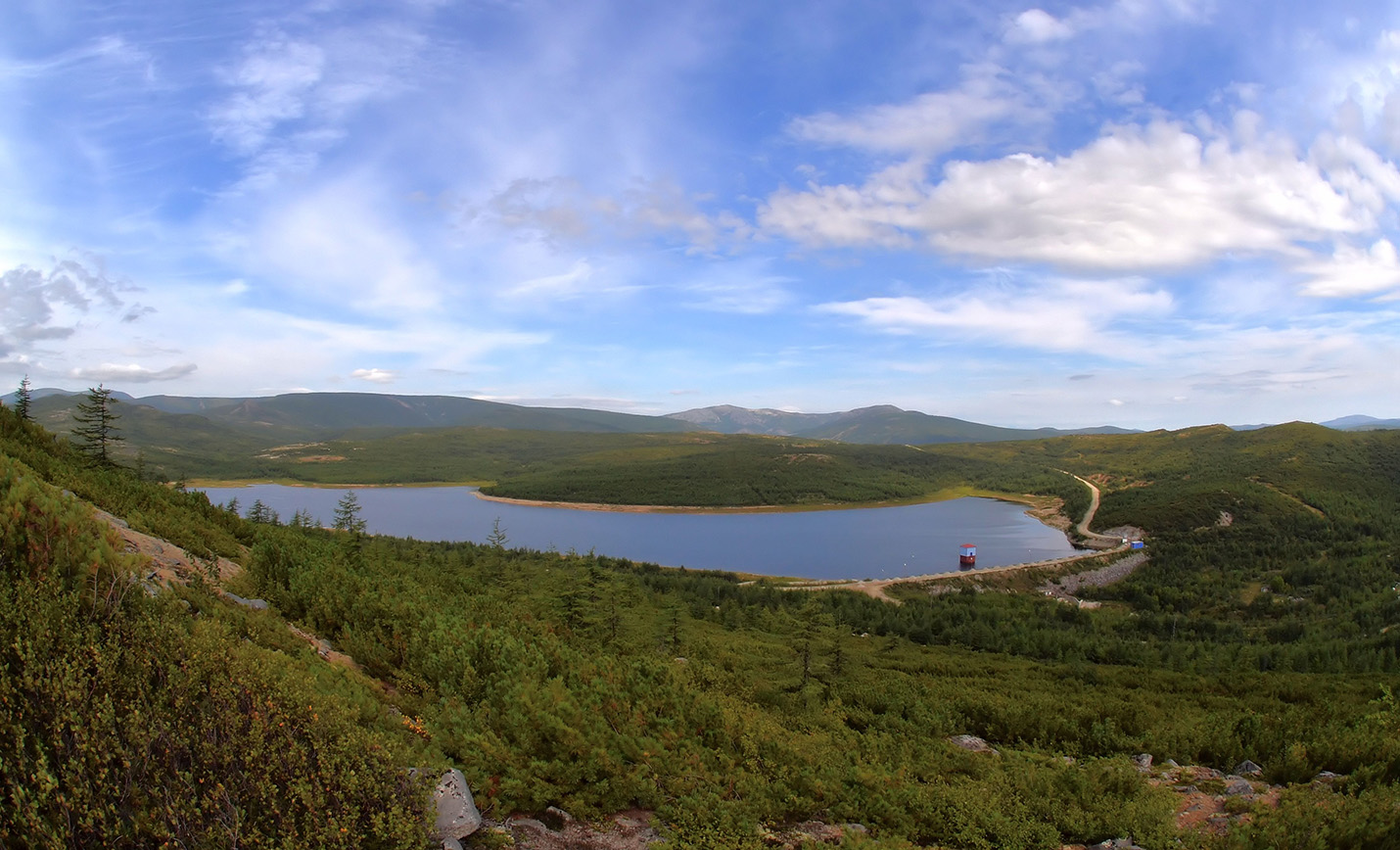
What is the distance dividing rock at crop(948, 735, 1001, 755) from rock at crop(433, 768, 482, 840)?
10574 mm

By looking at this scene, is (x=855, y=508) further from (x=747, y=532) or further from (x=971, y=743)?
(x=971, y=743)

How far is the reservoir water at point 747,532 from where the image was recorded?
73.4 meters

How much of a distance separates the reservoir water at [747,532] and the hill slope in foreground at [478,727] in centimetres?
5332

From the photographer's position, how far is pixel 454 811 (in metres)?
5.01

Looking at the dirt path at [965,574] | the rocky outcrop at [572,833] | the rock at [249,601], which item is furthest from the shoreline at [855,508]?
the rocky outcrop at [572,833]

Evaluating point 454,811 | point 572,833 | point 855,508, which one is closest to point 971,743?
point 572,833

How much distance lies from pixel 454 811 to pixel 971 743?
11767 mm

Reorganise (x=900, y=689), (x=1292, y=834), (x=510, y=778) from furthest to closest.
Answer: (x=900, y=689), (x=1292, y=834), (x=510, y=778)

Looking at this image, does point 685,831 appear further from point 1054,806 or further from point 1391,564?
point 1391,564

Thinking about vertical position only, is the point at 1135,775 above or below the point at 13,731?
below

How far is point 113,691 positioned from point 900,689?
16621mm

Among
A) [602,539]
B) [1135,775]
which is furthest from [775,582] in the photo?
[1135,775]

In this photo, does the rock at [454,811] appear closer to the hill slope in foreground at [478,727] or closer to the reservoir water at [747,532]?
the hill slope in foreground at [478,727]

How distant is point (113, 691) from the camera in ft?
13.9
